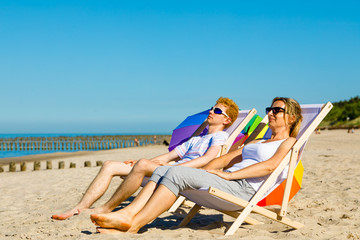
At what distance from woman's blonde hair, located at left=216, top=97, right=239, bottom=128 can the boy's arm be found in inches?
21.3

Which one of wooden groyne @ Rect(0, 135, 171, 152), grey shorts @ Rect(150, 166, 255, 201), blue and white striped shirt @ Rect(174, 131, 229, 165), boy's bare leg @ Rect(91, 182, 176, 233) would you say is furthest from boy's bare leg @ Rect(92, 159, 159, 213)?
wooden groyne @ Rect(0, 135, 171, 152)

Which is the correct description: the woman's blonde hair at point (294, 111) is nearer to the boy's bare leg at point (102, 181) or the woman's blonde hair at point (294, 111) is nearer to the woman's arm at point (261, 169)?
the woman's arm at point (261, 169)

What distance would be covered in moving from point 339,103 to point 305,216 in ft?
214

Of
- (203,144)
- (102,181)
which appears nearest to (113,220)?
(102,181)

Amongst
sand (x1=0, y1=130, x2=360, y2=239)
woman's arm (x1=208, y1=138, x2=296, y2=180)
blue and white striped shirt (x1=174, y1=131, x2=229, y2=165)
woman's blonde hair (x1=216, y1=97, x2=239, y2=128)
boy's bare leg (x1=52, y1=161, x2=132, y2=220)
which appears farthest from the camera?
woman's blonde hair (x1=216, y1=97, x2=239, y2=128)

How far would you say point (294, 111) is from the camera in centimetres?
380

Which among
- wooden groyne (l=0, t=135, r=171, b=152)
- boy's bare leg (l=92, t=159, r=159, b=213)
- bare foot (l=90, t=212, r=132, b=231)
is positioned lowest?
Result: wooden groyne (l=0, t=135, r=171, b=152)

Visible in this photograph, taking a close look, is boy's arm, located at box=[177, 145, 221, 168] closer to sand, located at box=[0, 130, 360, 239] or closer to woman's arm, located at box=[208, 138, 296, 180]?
sand, located at box=[0, 130, 360, 239]

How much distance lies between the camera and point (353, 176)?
7.61 meters

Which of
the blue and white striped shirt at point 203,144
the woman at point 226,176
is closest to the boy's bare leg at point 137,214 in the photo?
the woman at point 226,176

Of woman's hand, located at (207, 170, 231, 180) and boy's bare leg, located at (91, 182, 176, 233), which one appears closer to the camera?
boy's bare leg, located at (91, 182, 176, 233)

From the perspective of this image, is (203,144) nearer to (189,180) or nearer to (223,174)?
(223,174)

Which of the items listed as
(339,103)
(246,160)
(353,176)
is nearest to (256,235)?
(246,160)

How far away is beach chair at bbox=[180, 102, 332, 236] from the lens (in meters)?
3.27
